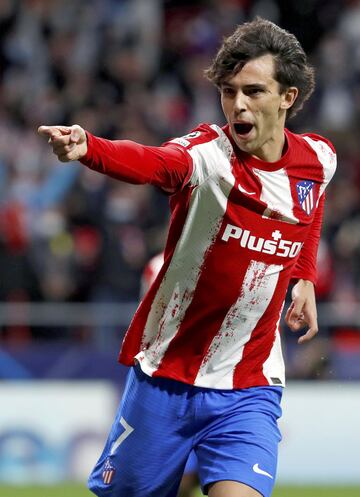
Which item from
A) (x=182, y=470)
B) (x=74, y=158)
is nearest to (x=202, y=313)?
(x=182, y=470)

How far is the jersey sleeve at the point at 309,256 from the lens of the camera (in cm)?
592

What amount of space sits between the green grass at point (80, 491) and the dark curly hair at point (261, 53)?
16.5 feet

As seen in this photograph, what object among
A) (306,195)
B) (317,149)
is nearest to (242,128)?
(306,195)

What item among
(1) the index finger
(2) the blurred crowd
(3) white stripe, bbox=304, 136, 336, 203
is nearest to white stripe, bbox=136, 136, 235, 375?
(3) white stripe, bbox=304, 136, 336, 203

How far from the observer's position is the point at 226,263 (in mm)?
5379

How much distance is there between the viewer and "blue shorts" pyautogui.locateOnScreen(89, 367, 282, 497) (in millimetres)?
5344

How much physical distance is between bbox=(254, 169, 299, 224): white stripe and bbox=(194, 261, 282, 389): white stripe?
23 cm

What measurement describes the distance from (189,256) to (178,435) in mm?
764

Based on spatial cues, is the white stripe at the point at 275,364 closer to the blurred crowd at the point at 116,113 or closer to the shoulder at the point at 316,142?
the shoulder at the point at 316,142

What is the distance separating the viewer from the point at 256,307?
18.0 feet

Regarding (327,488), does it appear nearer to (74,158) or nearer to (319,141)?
(319,141)

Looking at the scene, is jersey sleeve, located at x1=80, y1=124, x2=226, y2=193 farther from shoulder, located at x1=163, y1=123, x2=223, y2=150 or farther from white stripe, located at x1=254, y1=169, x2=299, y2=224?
white stripe, located at x1=254, y1=169, x2=299, y2=224

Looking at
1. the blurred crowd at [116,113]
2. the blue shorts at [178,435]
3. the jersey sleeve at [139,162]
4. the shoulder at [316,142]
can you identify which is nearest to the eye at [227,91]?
the jersey sleeve at [139,162]

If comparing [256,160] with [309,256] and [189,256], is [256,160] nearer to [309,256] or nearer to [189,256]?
[189,256]
